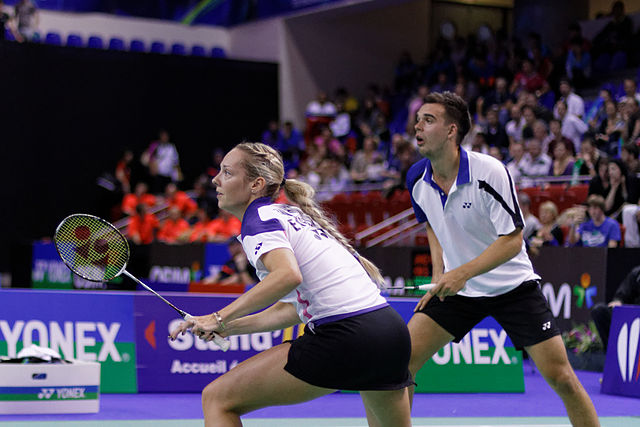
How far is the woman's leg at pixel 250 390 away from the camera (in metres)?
3.33

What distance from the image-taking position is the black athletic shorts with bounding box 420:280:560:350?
4.46 metres

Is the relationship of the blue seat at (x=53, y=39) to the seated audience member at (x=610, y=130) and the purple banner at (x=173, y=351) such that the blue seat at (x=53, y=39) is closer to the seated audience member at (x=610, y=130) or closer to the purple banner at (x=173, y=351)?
the seated audience member at (x=610, y=130)

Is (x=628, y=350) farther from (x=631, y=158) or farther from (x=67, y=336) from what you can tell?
(x=67, y=336)

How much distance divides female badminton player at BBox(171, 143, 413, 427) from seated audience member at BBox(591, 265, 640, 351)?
5.12 meters

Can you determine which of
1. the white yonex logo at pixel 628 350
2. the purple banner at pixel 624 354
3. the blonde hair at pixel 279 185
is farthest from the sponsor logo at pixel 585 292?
the blonde hair at pixel 279 185

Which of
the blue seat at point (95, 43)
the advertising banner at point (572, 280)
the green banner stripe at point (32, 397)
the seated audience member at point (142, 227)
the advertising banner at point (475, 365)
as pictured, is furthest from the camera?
the blue seat at point (95, 43)

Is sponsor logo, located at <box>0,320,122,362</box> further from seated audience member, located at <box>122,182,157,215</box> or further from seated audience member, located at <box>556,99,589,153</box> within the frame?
seated audience member, located at <box>122,182,157,215</box>

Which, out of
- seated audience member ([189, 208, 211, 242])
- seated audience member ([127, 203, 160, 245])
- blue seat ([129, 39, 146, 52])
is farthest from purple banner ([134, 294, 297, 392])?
blue seat ([129, 39, 146, 52])

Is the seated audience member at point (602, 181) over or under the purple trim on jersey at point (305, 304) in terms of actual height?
over

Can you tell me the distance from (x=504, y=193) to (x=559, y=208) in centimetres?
765

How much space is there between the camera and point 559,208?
1173cm

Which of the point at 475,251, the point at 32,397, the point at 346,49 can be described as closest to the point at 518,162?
the point at 32,397

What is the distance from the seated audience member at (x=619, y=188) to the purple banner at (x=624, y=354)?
2789mm

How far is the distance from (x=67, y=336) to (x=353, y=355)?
14.9 ft
